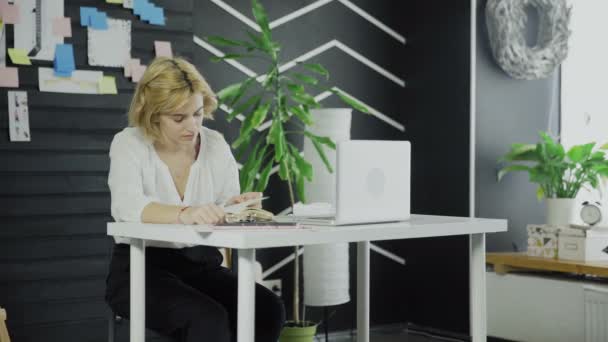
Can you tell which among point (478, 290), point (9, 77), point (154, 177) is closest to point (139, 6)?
point (9, 77)

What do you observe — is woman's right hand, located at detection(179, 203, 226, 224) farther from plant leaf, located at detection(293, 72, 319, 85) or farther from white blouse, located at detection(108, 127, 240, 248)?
plant leaf, located at detection(293, 72, 319, 85)

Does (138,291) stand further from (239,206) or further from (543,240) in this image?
(543,240)

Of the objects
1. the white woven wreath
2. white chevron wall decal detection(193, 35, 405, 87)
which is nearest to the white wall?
the white woven wreath

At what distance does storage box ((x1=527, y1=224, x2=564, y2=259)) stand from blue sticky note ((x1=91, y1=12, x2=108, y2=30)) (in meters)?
A: 2.20

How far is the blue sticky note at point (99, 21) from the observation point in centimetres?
341

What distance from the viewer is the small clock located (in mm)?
3785

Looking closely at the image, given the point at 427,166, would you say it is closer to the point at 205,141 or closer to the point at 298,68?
the point at 298,68

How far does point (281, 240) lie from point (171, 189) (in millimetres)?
703

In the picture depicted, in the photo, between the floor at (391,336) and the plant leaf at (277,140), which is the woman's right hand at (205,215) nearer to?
the plant leaf at (277,140)

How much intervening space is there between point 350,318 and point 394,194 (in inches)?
87.7

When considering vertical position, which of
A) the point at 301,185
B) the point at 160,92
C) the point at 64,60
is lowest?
the point at 301,185

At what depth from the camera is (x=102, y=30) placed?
11.3 ft

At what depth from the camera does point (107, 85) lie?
135 inches

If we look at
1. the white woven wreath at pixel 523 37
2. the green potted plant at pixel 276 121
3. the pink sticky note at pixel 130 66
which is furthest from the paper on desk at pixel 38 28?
the white woven wreath at pixel 523 37
